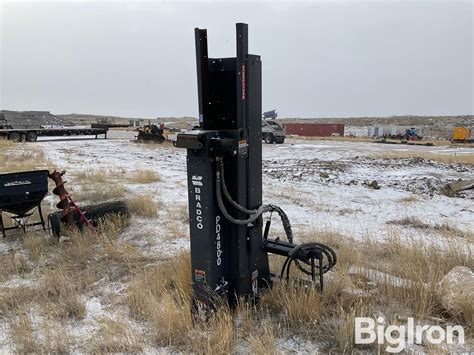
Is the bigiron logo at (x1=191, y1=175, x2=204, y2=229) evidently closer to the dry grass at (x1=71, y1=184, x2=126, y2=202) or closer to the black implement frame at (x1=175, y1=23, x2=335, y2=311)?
the black implement frame at (x1=175, y1=23, x2=335, y2=311)

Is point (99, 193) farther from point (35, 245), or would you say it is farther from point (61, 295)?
point (61, 295)

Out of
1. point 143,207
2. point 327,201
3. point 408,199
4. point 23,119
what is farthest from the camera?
point 23,119

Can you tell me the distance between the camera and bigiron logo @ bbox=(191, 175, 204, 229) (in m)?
3.04

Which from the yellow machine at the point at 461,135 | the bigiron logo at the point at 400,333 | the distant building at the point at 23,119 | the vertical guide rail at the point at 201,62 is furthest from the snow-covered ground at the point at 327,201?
the yellow machine at the point at 461,135

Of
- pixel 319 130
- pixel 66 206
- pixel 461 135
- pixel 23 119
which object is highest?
pixel 23 119

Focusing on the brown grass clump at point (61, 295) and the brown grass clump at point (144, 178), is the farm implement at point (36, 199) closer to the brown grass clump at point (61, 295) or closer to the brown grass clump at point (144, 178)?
the brown grass clump at point (61, 295)

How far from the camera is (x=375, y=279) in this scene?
4023 millimetres

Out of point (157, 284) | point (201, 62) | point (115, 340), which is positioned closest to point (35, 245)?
point (157, 284)

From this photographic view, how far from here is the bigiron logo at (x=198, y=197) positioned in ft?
9.99

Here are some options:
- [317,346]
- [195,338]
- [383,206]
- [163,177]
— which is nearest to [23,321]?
[195,338]

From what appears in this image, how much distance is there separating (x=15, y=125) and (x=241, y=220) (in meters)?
31.9

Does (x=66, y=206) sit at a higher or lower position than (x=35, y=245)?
higher

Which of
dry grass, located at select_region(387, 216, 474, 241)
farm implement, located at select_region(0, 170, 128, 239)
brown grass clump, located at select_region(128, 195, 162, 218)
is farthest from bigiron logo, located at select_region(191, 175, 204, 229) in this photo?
dry grass, located at select_region(387, 216, 474, 241)

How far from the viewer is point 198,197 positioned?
3.07 metres
